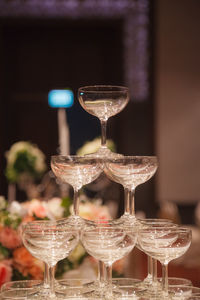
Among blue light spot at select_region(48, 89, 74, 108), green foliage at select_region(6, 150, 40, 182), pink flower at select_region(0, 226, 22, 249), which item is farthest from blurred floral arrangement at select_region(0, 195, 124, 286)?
blue light spot at select_region(48, 89, 74, 108)

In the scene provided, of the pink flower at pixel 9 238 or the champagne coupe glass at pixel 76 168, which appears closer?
the champagne coupe glass at pixel 76 168

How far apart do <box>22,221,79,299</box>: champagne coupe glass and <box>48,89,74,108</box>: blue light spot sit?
4.52 metres

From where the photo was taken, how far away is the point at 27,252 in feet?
5.53

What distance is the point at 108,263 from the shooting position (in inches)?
48.8

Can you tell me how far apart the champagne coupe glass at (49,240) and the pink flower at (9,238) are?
50 centimetres

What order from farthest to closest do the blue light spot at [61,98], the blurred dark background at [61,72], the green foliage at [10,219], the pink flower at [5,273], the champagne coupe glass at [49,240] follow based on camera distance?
1. the blurred dark background at [61,72]
2. the blue light spot at [61,98]
3. the green foliage at [10,219]
4. the pink flower at [5,273]
5. the champagne coupe glass at [49,240]

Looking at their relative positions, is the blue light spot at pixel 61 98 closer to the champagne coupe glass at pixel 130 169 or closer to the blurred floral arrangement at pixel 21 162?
the blurred floral arrangement at pixel 21 162

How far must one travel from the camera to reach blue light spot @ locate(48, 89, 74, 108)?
5.82 m

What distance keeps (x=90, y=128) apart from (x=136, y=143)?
618 millimetres

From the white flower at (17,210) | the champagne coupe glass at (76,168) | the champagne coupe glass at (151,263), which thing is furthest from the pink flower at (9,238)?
the champagne coupe glass at (151,263)

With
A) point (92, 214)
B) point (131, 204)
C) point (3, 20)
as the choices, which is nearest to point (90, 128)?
point (3, 20)

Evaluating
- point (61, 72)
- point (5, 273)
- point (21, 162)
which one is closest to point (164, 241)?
point (5, 273)

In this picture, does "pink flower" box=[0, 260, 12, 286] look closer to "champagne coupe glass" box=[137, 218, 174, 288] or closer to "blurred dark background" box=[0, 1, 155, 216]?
"champagne coupe glass" box=[137, 218, 174, 288]

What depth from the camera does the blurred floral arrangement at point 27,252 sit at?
1.67 m
